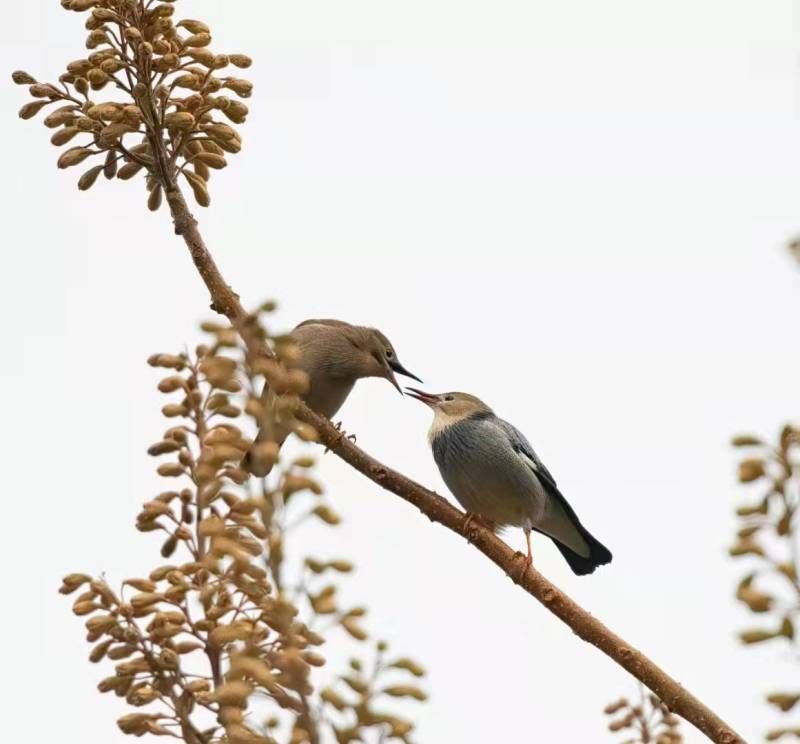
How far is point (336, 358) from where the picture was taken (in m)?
10.4

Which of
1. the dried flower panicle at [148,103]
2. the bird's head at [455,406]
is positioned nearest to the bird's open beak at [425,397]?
the bird's head at [455,406]

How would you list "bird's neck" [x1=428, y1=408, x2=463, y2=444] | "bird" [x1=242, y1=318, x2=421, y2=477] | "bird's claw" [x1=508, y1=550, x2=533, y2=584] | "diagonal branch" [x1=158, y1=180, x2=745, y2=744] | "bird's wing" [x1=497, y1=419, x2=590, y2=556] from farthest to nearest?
1. "bird" [x1=242, y1=318, x2=421, y2=477]
2. "bird's neck" [x1=428, y1=408, x2=463, y2=444]
3. "bird's wing" [x1=497, y1=419, x2=590, y2=556]
4. "bird's claw" [x1=508, y1=550, x2=533, y2=584]
5. "diagonal branch" [x1=158, y1=180, x2=745, y2=744]

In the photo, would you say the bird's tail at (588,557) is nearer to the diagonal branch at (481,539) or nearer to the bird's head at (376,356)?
the bird's head at (376,356)

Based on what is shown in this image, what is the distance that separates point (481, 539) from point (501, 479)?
402cm

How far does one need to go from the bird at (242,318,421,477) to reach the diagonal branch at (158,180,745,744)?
485 cm

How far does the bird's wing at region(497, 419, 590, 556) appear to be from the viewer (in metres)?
A: 9.48

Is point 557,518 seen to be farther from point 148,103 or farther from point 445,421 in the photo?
point 148,103

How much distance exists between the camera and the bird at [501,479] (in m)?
9.01

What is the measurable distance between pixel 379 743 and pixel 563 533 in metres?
6.53

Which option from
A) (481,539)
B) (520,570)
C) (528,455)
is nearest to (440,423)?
(528,455)

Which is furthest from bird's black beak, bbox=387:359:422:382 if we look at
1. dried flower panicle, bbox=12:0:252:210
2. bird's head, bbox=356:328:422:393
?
dried flower panicle, bbox=12:0:252:210

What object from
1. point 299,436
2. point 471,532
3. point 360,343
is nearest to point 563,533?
point 360,343

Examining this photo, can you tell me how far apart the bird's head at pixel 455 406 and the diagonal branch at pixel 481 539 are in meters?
4.77

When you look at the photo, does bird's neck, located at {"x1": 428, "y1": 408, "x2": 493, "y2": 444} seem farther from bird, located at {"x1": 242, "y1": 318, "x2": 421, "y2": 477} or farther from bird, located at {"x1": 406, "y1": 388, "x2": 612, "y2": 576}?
bird, located at {"x1": 242, "y1": 318, "x2": 421, "y2": 477}
